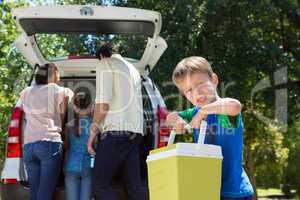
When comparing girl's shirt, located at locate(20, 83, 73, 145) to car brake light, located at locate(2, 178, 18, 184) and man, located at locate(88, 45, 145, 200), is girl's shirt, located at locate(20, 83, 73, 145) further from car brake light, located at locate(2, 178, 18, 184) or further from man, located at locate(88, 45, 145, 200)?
man, located at locate(88, 45, 145, 200)

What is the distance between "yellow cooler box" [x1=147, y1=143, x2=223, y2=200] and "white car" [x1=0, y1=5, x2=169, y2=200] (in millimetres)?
2286

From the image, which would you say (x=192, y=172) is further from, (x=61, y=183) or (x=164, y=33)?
(x=164, y=33)

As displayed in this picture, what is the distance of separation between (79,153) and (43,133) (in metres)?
0.42

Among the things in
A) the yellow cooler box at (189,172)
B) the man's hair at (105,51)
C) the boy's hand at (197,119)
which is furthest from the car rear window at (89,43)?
the yellow cooler box at (189,172)

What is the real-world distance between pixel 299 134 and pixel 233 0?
Result: 17.0 metres

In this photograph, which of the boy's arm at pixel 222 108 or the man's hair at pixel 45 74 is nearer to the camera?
the boy's arm at pixel 222 108

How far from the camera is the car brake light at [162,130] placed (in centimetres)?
490

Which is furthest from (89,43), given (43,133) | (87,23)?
(43,133)

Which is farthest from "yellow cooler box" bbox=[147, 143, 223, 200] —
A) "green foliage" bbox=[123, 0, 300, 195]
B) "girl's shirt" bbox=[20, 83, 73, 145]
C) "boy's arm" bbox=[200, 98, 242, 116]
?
"green foliage" bbox=[123, 0, 300, 195]

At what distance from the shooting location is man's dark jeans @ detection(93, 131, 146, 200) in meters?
4.33

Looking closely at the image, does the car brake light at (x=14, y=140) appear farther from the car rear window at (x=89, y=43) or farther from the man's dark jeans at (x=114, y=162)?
the car rear window at (x=89, y=43)

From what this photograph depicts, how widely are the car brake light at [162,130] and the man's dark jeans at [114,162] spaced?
0.46 metres

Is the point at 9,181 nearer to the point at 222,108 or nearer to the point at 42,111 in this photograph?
the point at 42,111

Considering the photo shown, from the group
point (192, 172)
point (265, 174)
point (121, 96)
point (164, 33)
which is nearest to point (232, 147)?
point (192, 172)
